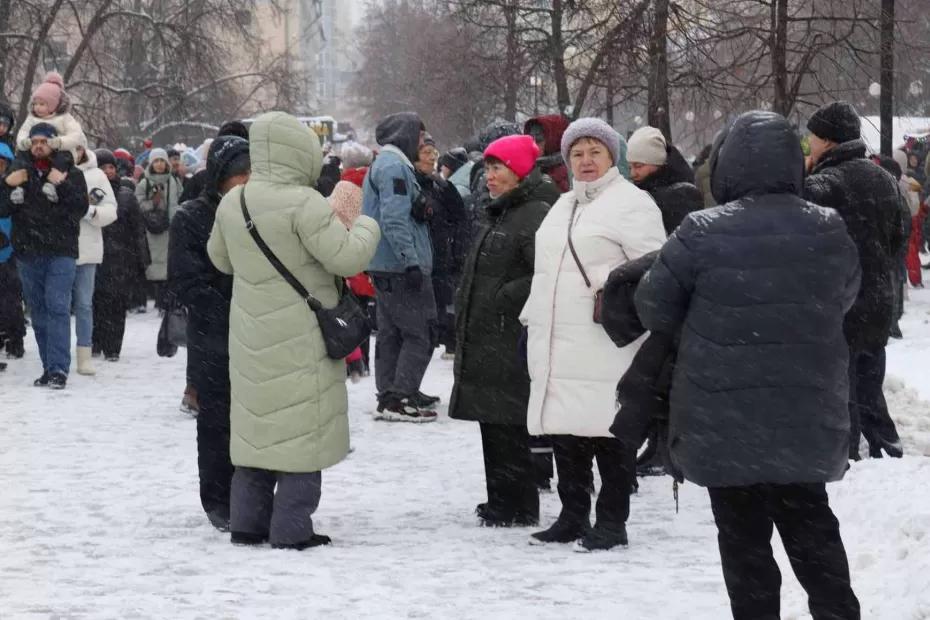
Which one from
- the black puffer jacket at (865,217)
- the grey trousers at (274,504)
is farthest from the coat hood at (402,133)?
the grey trousers at (274,504)

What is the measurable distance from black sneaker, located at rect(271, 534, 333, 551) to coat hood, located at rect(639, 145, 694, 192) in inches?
102

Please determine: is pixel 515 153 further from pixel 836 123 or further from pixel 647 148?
pixel 836 123

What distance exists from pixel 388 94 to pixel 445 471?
6028 centimetres

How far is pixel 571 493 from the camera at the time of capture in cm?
729

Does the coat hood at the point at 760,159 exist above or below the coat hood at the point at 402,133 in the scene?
below

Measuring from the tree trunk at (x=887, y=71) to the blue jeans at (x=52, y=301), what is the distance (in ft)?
29.1

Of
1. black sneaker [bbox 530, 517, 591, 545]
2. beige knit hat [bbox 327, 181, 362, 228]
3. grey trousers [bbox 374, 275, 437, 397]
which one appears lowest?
black sneaker [bbox 530, 517, 591, 545]

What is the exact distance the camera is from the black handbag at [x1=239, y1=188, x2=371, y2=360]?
23.2 ft

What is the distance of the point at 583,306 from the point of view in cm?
696

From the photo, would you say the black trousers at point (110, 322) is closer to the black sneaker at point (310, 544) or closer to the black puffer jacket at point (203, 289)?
the black puffer jacket at point (203, 289)

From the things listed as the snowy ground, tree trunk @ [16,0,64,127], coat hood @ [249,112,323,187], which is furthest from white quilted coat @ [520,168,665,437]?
tree trunk @ [16,0,64,127]

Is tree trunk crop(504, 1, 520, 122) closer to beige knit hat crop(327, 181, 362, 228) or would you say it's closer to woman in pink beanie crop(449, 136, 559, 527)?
woman in pink beanie crop(449, 136, 559, 527)

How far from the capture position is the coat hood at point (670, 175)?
8.61 meters

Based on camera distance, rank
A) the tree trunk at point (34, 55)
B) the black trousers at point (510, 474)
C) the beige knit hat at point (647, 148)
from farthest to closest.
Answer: the tree trunk at point (34, 55)
the beige knit hat at point (647, 148)
the black trousers at point (510, 474)
